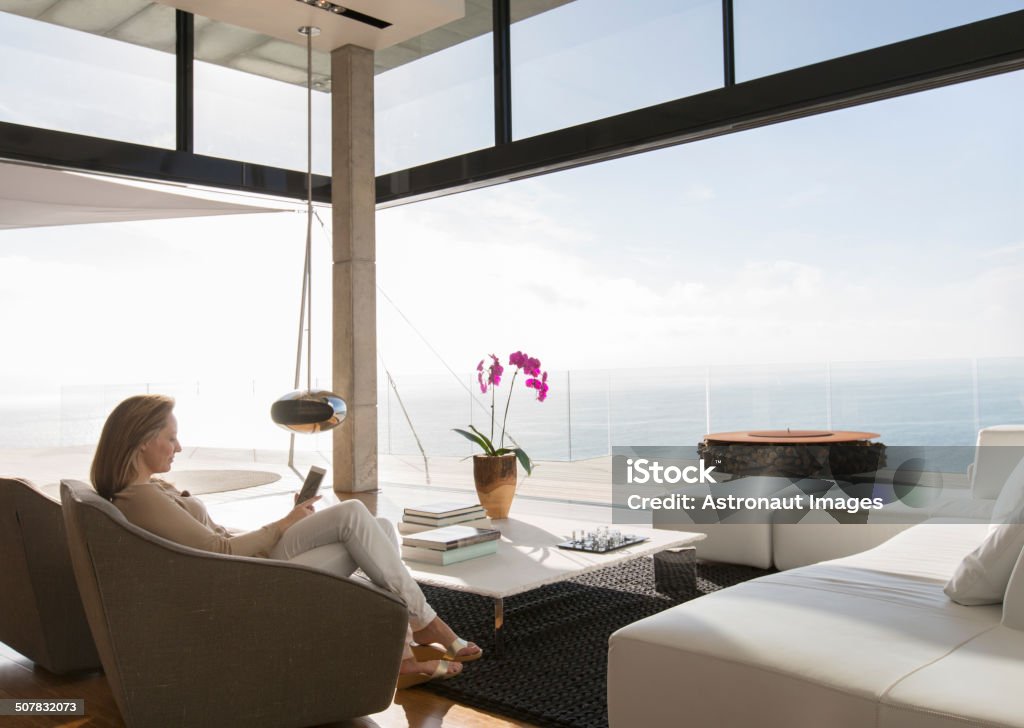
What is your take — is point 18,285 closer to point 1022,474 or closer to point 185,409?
point 185,409

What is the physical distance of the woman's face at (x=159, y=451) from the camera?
224 centimetres

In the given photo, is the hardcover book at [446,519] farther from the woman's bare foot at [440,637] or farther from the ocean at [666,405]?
the ocean at [666,405]

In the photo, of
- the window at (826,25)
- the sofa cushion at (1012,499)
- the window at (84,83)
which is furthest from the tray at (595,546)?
the window at (84,83)

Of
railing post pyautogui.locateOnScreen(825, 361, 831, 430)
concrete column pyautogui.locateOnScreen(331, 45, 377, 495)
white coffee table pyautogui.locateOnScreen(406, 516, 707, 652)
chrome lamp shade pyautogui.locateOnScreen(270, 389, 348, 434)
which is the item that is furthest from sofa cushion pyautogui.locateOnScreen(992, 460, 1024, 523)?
concrete column pyautogui.locateOnScreen(331, 45, 377, 495)

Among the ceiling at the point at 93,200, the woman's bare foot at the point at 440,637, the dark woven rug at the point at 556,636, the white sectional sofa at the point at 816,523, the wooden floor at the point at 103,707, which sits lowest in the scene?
the wooden floor at the point at 103,707

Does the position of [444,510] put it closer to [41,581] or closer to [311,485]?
[311,485]

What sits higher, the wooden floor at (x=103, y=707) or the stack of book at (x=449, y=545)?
the stack of book at (x=449, y=545)

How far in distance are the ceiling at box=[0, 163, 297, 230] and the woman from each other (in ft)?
12.8

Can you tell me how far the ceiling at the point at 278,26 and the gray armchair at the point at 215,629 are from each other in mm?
3954

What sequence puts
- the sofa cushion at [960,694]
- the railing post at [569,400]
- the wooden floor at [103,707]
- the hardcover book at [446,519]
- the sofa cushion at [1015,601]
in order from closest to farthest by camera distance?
the sofa cushion at [960,694] < the sofa cushion at [1015,601] < the wooden floor at [103,707] < the hardcover book at [446,519] < the railing post at [569,400]

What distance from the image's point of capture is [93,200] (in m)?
6.02

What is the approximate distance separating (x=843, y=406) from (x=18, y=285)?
669 cm

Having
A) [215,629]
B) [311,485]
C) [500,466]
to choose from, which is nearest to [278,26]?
[500,466]

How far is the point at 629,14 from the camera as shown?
5324 millimetres
